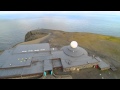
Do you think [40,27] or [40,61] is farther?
[40,27]

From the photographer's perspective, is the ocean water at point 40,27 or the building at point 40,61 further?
the ocean water at point 40,27

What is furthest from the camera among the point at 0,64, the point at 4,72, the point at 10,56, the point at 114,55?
the point at 114,55

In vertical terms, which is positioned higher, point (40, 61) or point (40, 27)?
point (40, 27)

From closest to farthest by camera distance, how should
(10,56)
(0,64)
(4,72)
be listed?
(4,72) < (0,64) < (10,56)

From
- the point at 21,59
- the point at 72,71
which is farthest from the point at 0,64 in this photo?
the point at 72,71

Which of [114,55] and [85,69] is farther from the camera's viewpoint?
[114,55]

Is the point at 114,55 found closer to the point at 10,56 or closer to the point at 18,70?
the point at 18,70

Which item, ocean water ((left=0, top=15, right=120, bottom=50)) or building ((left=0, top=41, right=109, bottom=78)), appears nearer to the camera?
building ((left=0, top=41, right=109, bottom=78))

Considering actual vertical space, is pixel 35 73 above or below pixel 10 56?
below
